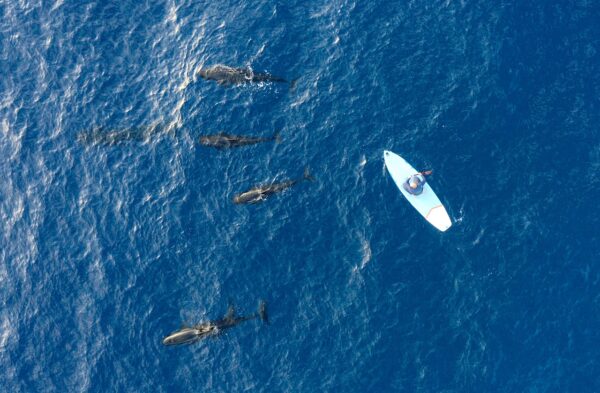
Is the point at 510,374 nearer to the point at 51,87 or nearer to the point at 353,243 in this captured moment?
the point at 353,243

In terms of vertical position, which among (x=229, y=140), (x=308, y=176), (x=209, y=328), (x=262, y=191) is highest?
(x=229, y=140)

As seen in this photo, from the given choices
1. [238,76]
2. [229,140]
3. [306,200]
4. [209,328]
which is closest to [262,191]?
[306,200]

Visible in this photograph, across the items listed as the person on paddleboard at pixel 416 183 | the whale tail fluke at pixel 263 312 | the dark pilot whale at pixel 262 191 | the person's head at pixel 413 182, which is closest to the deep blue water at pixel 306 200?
the whale tail fluke at pixel 263 312

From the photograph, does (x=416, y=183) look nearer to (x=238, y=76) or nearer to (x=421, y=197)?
(x=421, y=197)

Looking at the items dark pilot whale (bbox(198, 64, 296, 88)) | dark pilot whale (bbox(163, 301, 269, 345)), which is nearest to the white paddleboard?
dark pilot whale (bbox(198, 64, 296, 88))

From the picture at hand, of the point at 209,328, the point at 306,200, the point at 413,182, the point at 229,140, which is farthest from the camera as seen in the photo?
the point at 229,140

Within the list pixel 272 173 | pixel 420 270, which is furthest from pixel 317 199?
pixel 420 270
